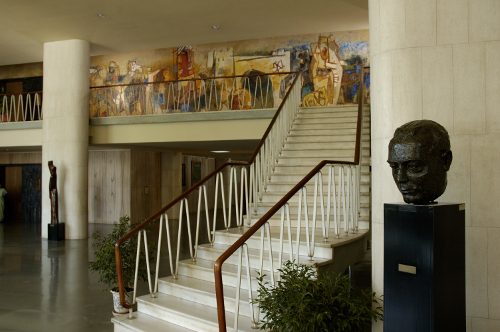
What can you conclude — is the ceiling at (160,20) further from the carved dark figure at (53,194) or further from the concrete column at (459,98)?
the concrete column at (459,98)

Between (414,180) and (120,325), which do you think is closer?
(414,180)

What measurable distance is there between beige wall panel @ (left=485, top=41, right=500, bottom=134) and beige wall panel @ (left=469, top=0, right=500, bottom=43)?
0.08 m

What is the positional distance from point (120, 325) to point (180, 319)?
63 cm

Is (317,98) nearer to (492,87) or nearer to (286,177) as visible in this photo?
(286,177)

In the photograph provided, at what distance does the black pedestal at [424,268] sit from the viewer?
100 inches

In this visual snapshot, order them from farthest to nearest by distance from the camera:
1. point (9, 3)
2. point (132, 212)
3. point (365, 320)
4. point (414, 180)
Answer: point (132, 212) < point (9, 3) < point (365, 320) < point (414, 180)

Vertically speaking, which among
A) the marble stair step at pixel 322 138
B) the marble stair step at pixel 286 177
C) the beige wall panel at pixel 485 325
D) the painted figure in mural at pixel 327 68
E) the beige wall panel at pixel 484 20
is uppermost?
the painted figure in mural at pixel 327 68

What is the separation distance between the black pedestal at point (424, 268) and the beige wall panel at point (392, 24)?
1.43m

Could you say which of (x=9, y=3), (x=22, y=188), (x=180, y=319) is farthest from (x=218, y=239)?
(x=22, y=188)

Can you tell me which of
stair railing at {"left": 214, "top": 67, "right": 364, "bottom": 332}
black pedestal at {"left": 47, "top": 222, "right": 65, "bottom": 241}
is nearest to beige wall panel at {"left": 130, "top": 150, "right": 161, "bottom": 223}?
black pedestal at {"left": 47, "top": 222, "right": 65, "bottom": 241}

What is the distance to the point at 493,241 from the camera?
317 cm

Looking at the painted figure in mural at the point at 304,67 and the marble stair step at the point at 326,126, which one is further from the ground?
the painted figure in mural at the point at 304,67

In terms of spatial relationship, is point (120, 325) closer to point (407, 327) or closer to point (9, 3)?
point (407, 327)

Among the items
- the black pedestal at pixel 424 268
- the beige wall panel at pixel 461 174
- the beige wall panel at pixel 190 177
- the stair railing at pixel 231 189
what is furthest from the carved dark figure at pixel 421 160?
the beige wall panel at pixel 190 177
